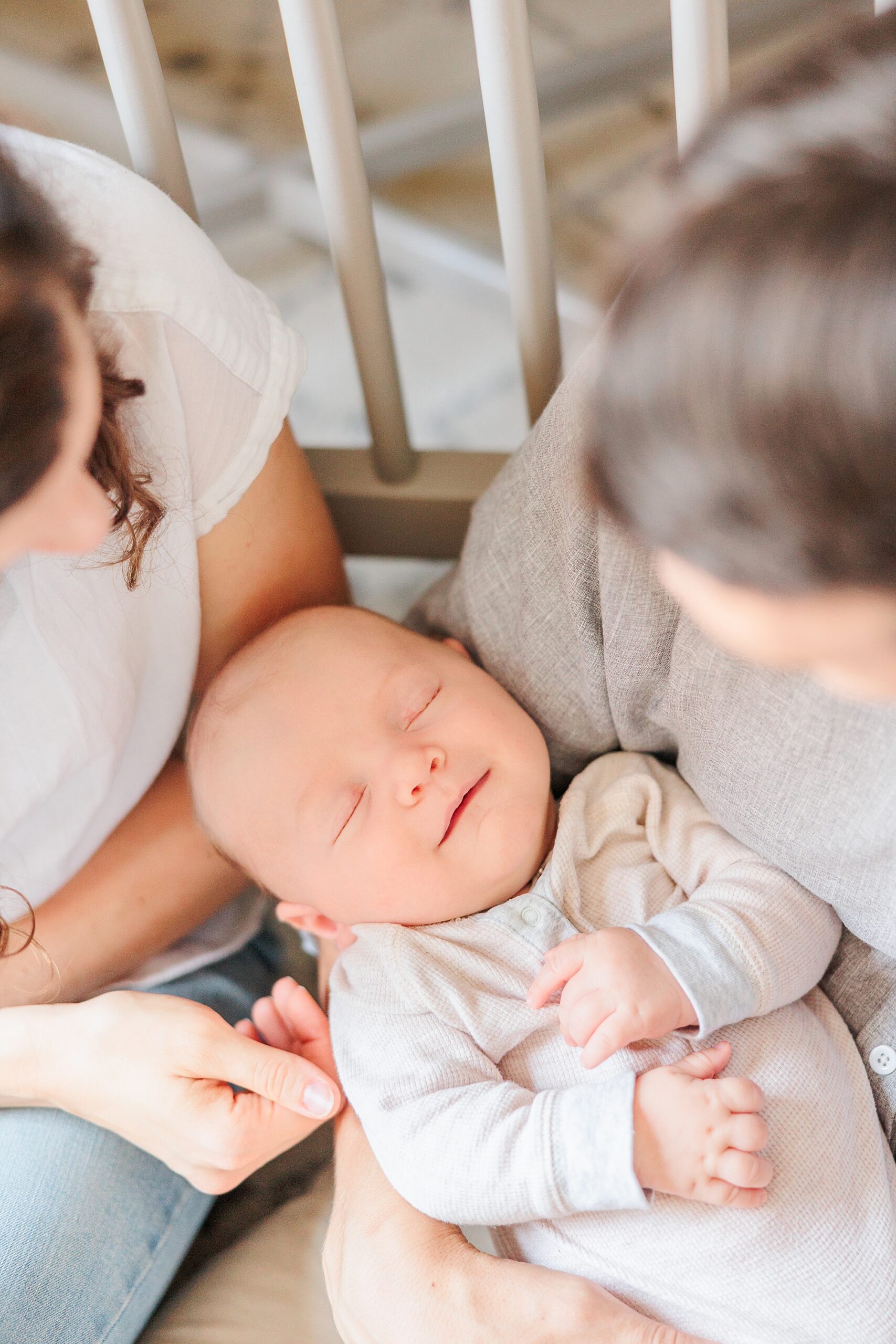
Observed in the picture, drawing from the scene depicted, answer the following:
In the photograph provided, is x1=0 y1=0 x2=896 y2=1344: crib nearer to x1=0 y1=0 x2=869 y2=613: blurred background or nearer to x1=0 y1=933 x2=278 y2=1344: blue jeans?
x1=0 y1=933 x2=278 y2=1344: blue jeans

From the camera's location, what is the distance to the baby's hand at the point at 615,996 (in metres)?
0.76

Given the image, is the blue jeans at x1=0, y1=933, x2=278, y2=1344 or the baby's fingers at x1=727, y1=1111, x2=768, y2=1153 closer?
the baby's fingers at x1=727, y1=1111, x2=768, y2=1153

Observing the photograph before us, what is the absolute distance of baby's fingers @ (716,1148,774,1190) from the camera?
28.1 inches

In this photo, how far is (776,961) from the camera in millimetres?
803

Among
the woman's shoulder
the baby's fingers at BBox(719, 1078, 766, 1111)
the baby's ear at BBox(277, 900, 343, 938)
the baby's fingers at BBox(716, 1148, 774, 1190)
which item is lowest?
the baby's ear at BBox(277, 900, 343, 938)

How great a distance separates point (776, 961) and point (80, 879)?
619 mm

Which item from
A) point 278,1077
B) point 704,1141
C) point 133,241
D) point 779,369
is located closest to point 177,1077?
point 278,1077

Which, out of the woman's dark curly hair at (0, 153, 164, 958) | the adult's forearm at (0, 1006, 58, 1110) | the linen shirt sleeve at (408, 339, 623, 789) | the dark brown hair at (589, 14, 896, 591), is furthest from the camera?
the adult's forearm at (0, 1006, 58, 1110)

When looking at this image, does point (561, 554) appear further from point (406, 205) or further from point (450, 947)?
point (406, 205)

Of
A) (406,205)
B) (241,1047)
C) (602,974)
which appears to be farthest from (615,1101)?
(406,205)

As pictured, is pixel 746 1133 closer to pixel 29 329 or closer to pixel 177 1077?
pixel 177 1077

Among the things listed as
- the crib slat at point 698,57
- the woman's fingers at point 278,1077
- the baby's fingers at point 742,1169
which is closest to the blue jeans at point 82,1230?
A: the woman's fingers at point 278,1077

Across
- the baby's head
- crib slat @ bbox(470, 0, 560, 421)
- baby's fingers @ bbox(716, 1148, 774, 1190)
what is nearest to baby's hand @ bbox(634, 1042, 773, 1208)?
baby's fingers @ bbox(716, 1148, 774, 1190)

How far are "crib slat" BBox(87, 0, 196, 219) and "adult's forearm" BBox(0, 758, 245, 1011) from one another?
21.5 inches
